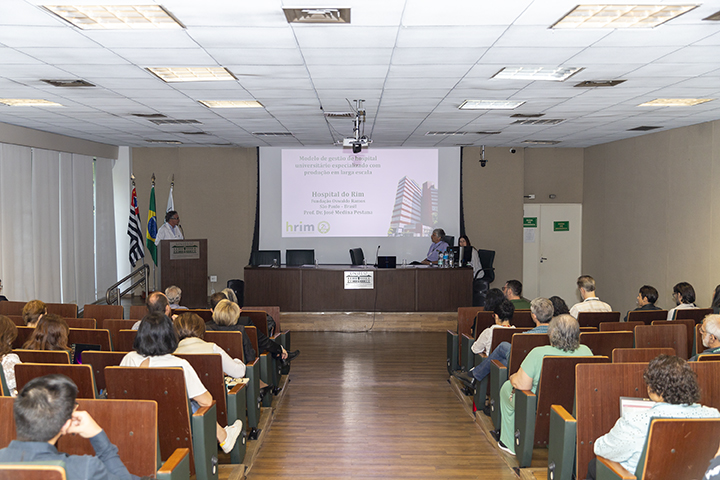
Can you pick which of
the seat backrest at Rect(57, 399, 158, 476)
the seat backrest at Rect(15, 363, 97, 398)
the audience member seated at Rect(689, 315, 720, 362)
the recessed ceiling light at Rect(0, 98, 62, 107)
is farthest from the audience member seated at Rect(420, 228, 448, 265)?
the seat backrest at Rect(57, 399, 158, 476)

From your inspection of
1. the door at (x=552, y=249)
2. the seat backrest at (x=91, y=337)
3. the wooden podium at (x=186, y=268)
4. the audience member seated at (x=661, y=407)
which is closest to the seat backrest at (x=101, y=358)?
the seat backrest at (x=91, y=337)

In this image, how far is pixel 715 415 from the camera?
8.36ft

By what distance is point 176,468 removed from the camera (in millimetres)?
2639

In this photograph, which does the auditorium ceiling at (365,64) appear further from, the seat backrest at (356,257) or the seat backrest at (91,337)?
the seat backrest at (356,257)

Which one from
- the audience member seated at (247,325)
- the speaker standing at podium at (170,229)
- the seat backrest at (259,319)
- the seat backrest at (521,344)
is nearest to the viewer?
the seat backrest at (521,344)

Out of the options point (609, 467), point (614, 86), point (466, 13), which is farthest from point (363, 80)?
point (609, 467)

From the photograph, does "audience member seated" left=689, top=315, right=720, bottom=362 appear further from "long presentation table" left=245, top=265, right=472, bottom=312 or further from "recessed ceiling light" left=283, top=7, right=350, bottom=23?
"long presentation table" left=245, top=265, right=472, bottom=312

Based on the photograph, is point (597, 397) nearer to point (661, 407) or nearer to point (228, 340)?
point (661, 407)

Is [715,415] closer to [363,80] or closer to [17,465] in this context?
[17,465]

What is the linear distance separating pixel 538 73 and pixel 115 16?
3.67m

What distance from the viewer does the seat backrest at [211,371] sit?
3.66 meters

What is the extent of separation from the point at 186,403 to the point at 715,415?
2.61 m

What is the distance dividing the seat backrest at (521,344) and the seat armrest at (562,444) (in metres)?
0.94

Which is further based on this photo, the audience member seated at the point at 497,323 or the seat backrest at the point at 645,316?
the seat backrest at the point at 645,316
